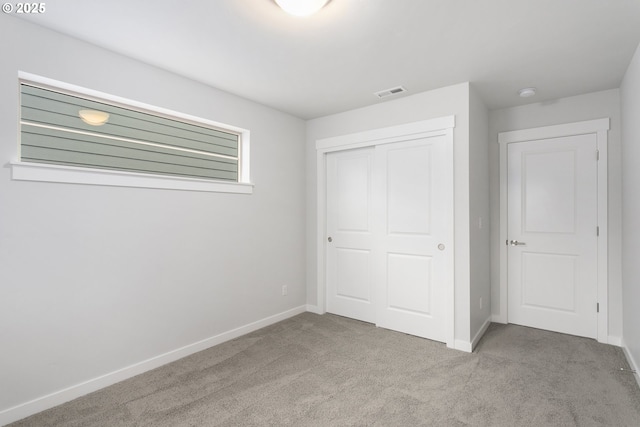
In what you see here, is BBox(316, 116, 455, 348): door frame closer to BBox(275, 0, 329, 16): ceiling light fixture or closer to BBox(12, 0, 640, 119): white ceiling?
BBox(12, 0, 640, 119): white ceiling

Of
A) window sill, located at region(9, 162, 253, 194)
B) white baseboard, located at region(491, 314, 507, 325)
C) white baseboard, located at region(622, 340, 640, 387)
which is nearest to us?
window sill, located at region(9, 162, 253, 194)

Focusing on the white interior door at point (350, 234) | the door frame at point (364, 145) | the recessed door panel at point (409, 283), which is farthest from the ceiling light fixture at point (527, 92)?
the recessed door panel at point (409, 283)

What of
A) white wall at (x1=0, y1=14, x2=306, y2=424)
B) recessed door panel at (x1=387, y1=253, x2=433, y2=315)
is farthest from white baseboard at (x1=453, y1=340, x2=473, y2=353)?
white wall at (x1=0, y1=14, x2=306, y2=424)

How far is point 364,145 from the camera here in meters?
3.70

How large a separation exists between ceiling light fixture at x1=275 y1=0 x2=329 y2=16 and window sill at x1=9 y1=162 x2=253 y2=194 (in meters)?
1.69

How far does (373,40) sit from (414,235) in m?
1.91

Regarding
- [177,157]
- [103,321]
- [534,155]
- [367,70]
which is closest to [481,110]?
[534,155]

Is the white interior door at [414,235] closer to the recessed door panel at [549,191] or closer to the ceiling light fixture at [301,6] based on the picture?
the recessed door panel at [549,191]

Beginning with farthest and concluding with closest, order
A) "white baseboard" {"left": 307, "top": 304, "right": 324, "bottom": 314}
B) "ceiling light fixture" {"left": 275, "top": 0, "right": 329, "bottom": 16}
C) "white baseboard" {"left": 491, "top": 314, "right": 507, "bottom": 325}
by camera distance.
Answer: "white baseboard" {"left": 307, "top": 304, "right": 324, "bottom": 314}
"white baseboard" {"left": 491, "top": 314, "right": 507, "bottom": 325}
"ceiling light fixture" {"left": 275, "top": 0, "right": 329, "bottom": 16}

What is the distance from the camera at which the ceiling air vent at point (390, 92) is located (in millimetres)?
3129

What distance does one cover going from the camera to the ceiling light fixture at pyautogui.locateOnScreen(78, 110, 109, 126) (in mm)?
2408

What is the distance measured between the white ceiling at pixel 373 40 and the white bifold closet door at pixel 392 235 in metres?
→ 0.83

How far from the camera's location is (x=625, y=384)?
2.38 meters

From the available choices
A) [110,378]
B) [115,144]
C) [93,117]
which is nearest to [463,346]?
[110,378]
